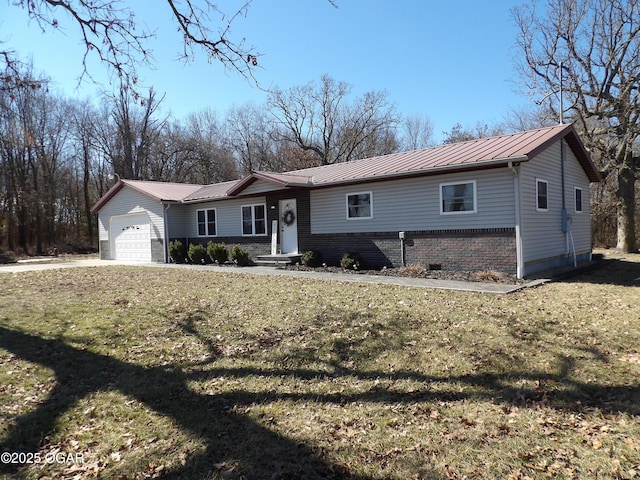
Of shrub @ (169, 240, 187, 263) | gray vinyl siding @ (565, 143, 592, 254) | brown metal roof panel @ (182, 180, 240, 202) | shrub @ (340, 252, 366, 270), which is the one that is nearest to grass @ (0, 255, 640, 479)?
shrub @ (340, 252, 366, 270)

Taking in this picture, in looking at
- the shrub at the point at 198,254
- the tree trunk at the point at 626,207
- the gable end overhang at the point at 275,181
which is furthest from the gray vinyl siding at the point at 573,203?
the shrub at the point at 198,254

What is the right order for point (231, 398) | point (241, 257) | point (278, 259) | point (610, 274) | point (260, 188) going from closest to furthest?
point (231, 398), point (610, 274), point (278, 259), point (241, 257), point (260, 188)

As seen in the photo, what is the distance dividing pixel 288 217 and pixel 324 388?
12155mm

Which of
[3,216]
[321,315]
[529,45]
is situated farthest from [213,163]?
[321,315]

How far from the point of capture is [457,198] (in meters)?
11.9

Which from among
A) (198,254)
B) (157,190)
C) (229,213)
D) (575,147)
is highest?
(575,147)

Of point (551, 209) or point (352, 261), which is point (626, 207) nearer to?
point (551, 209)

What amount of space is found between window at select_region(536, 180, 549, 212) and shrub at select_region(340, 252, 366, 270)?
555cm

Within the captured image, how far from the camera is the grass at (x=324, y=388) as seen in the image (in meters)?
3.23

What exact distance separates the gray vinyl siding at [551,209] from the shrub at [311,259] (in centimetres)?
675

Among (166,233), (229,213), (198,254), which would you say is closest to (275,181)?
(229,213)

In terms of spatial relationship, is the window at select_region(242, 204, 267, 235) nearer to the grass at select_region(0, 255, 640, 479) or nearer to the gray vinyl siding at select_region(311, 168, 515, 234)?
the gray vinyl siding at select_region(311, 168, 515, 234)

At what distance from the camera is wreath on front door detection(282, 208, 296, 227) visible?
53.2ft

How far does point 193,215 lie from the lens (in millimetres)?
20469
